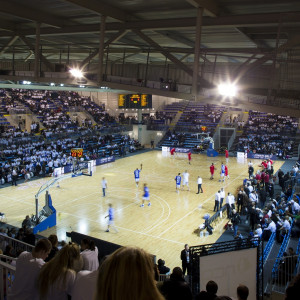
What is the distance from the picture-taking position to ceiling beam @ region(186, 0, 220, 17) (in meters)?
9.57

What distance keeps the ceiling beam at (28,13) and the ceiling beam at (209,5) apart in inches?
249

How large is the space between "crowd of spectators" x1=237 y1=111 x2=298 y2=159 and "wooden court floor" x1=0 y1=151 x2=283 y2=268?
9211mm

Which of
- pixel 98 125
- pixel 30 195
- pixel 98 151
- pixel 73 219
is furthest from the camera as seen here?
pixel 98 125

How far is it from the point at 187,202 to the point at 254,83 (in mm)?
8546

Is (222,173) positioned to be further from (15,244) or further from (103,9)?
(15,244)

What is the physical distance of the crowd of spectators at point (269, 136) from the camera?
125 ft

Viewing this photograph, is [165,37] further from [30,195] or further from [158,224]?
[30,195]

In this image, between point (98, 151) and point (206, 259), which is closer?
point (206, 259)

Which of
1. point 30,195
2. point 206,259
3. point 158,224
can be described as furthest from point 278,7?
point 30,195

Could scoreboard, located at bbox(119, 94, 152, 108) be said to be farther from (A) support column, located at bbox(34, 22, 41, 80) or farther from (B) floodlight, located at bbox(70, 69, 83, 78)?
(A) support column, located at bbox(34, 22, 41, 80)

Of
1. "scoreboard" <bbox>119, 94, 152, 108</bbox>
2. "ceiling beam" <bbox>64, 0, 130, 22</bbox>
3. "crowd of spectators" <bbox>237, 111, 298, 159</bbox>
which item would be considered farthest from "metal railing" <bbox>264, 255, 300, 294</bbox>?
"scoreboard" <bbox>119, 94, 152, 108</bbox>

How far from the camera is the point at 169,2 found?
35.0 ft

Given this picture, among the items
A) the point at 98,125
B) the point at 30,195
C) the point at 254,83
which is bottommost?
the point at 30,195

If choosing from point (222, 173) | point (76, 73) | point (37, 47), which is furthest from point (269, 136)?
point (37, 47)
